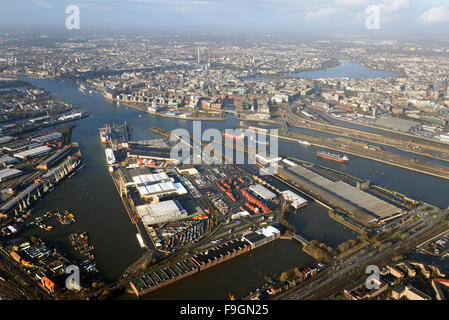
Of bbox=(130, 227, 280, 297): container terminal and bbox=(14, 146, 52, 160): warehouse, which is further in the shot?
bbox=(14, 146, 52, 160): warehouse

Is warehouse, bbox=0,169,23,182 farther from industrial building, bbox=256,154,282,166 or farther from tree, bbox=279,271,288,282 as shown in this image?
tree, bbox=279,271,288,282

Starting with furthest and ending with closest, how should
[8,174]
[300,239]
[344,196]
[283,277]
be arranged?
1. [8,174]
2. [344,196]
3. [300,239]
4. [283,277]

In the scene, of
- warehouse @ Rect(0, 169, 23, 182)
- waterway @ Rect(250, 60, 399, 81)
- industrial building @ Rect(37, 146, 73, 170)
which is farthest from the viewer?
waterway @ Rect(250, 60, 399, 81)

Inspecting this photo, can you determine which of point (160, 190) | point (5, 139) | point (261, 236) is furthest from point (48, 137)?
point (261, 236)

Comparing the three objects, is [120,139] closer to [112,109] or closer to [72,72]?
[112,109]

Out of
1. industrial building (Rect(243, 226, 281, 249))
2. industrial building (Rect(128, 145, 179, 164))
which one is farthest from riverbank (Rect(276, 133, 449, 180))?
industrial building (Rect(243, 226, 281, 249))

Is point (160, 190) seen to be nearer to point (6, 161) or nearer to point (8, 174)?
point (8, 174)
